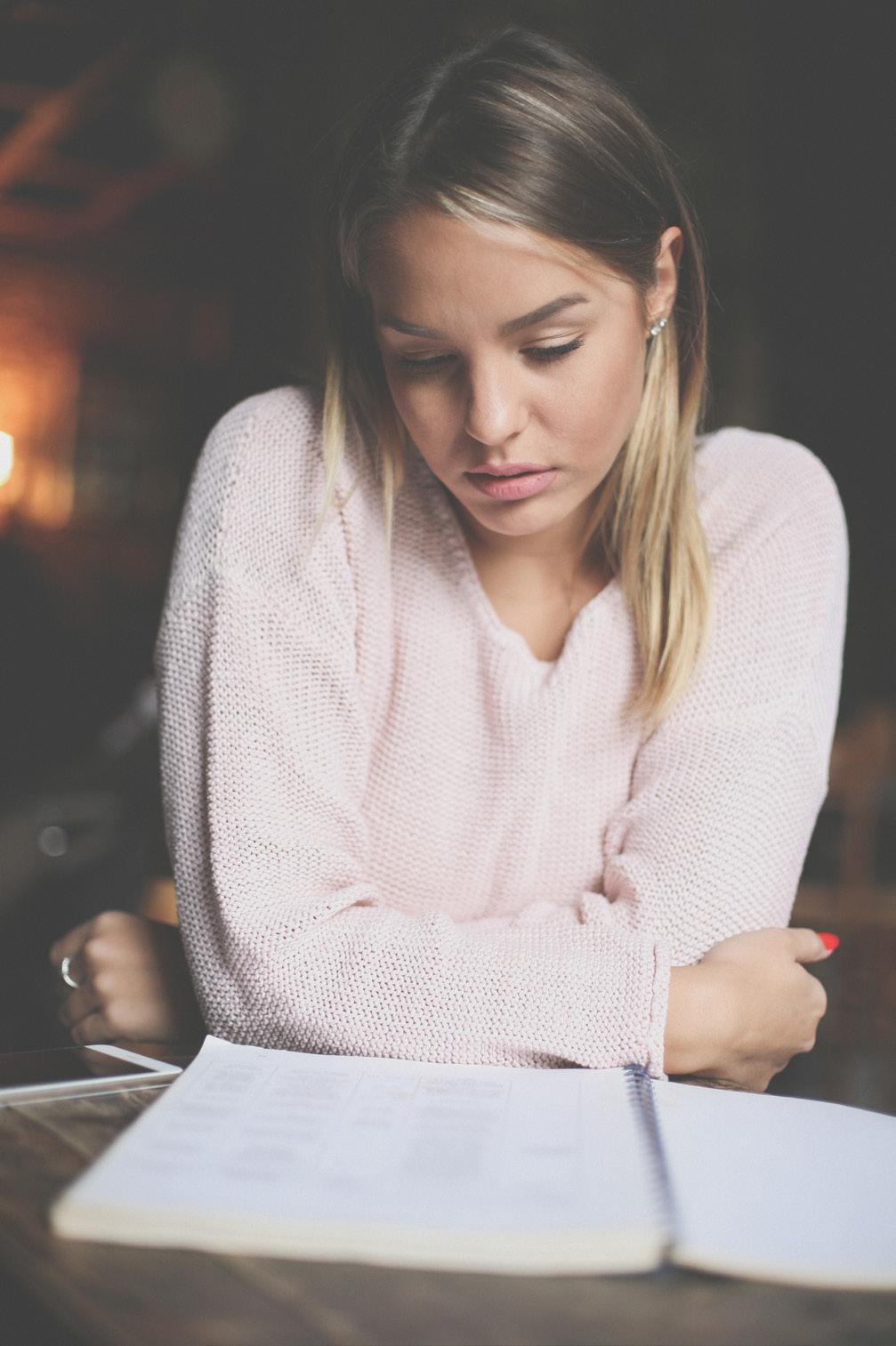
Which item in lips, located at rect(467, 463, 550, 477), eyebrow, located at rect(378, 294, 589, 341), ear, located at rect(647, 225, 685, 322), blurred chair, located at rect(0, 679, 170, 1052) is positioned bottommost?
blurred chair, located at rect(0, 679, 170, 1052)

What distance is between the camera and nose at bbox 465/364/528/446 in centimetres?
91

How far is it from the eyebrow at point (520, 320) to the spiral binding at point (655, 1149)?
500mm

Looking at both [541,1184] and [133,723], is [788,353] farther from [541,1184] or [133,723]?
[541,1184]

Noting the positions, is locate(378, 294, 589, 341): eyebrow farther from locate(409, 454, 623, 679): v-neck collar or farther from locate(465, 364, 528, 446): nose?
locate(409, 454, 623, 679): v-neck collar

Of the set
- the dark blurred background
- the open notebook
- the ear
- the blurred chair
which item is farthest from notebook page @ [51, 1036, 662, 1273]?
the dark blurred background

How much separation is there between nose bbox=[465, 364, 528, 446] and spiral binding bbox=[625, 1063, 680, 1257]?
1.46ft

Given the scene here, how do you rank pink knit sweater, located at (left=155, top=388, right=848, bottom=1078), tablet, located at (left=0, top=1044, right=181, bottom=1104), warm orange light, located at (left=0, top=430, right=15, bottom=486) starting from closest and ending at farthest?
tablet, located at (left=0, top=1044, right=181, bottom=1104) → pink knit sweater, located at (left=155, top=388, right=848, bottom=1078) → warm orange light, located at (left=0, top=430, right=15, bottom=486)

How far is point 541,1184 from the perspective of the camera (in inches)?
21.5

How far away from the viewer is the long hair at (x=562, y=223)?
3.01 feet

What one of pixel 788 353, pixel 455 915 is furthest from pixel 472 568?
pixel 788 353

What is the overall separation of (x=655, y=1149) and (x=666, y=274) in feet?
2.50

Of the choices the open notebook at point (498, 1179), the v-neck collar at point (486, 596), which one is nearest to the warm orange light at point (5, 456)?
the v-neck collar at point (486, 596)

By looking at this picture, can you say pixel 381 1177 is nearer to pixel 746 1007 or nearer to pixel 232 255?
pixel 746 1007

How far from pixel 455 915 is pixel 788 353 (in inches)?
190
